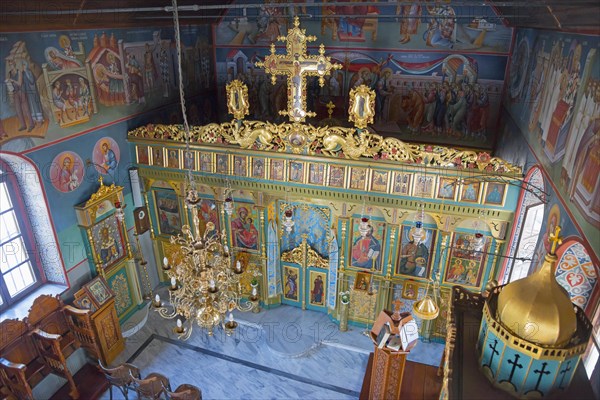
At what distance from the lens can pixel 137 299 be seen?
907 centimetres

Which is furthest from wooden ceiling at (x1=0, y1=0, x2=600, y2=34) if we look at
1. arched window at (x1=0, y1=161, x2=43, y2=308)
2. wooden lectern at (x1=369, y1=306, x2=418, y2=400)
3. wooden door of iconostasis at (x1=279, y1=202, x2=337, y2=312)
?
wooden door of iconostasis at (x1=279, y1=202, x2=337, y2=312)

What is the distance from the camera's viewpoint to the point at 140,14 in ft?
26.2

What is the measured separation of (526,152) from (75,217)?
748 cm

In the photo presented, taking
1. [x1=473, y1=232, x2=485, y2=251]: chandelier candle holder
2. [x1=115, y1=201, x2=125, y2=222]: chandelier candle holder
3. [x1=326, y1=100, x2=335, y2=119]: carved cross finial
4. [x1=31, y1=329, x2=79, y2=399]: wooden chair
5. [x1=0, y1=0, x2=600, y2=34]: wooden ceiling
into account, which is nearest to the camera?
[x1=0, y1=0, x2=600, y2=34]: wooden ceiling

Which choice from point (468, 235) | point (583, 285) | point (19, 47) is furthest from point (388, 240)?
point (19, 47)

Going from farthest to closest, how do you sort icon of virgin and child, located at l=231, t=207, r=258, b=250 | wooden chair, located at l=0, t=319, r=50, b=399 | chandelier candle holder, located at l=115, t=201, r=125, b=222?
icon of virgin and child, located at l=231, t=207, r=258, b=250
chandelier candle holder, located at l=115, t=201, r=125, b=222
wooden chair, located at l=0, t=319, r=50, b=399

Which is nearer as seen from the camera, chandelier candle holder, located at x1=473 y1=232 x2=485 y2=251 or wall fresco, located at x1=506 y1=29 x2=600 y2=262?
wall fresco, located at x1=506 y1=29 x2=600 y2=262

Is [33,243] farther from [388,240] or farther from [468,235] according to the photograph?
[468,235]

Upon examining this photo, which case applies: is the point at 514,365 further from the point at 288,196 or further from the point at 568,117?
the point at 288,196

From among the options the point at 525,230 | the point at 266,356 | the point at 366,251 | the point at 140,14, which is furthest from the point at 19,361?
the point at 525,230

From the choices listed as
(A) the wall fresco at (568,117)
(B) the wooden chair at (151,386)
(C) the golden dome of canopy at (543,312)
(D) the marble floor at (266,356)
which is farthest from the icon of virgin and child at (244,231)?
(C) the golden dome of canopy at (543,312)

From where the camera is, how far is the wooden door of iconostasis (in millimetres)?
8281

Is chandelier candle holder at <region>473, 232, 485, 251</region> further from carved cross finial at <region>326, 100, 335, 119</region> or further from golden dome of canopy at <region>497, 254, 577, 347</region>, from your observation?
carved cross finial at <region>326, 100, 335, 119</region>

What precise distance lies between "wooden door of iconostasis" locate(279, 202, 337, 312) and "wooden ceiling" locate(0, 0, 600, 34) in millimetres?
3821
